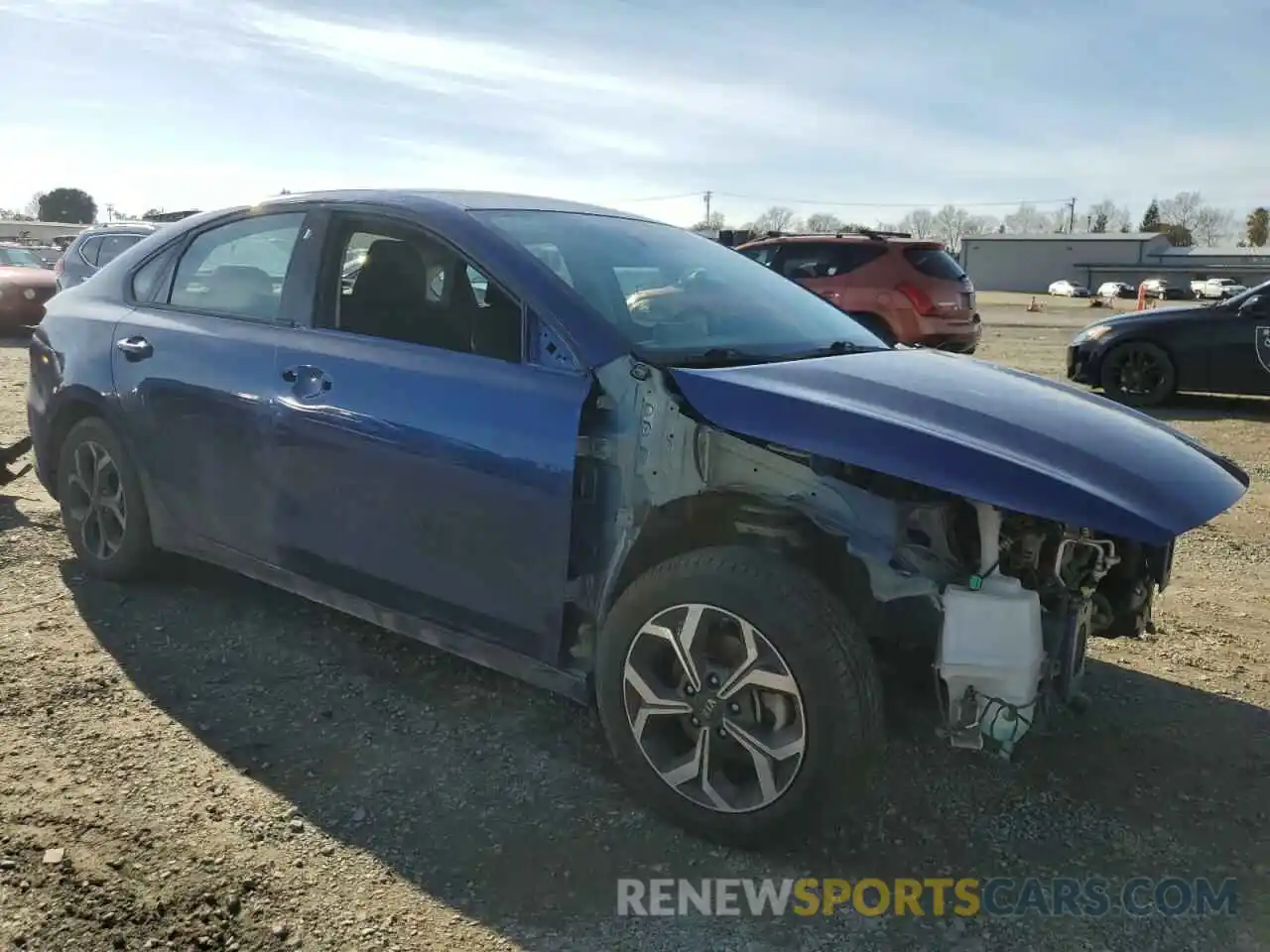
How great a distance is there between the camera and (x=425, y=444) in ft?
10.4

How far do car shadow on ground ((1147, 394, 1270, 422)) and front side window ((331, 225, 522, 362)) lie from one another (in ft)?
27.0

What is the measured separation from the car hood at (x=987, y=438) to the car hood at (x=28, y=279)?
600 inches

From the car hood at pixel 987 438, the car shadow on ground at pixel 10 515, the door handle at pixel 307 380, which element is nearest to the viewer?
the car hood at pixel 987 438

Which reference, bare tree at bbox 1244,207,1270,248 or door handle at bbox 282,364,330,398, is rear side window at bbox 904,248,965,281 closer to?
door handle at bbox 282,364,330,398

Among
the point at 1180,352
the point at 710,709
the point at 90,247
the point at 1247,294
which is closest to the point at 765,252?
the point at 1180,352

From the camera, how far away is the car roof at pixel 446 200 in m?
3.57

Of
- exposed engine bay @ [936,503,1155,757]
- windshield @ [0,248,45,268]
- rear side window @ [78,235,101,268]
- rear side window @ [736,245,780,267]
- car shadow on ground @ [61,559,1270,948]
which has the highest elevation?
rear side window @ [736,245,780,267]

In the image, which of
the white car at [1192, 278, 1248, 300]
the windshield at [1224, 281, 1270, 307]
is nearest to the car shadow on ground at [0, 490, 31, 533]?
the windshield at [1224, 281, 1270, 307]

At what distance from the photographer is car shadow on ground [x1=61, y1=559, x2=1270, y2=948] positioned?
273 cm

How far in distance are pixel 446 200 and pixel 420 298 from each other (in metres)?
0.39

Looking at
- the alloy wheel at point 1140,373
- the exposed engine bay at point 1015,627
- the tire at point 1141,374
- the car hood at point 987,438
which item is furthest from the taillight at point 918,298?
the exposed engine bay at point 1015,627

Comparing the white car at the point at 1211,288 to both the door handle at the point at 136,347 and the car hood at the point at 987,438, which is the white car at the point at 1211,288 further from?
the door handle at the point at 136,347

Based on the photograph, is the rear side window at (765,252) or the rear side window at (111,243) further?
the rear side window at (111,243)

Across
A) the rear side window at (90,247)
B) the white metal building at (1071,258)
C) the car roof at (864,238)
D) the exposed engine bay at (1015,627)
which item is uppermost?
the white metal building at (1071,258)
